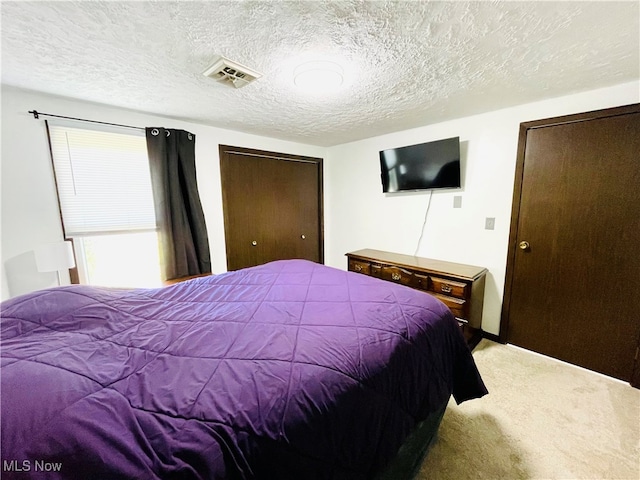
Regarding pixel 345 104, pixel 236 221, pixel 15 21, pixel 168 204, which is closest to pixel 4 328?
pixel 15 21

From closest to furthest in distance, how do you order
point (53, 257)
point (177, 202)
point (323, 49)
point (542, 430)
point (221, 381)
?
point (221, 381) → point (323, 49) → point (542, 430) → point (53, 257) → point (177, 202)

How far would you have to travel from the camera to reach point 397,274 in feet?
8.87

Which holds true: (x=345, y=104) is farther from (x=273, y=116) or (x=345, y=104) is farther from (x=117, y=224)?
(x=117, y=224)

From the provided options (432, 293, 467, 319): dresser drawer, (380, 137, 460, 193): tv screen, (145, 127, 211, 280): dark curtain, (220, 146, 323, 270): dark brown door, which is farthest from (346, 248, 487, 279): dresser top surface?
(145, 127, 211, 280): dark curtain

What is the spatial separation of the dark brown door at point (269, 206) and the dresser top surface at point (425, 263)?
0.99 m

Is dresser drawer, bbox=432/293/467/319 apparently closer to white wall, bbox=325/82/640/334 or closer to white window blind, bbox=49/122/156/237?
white wall, bbox=325/82/640/334

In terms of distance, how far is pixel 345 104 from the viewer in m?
2.14

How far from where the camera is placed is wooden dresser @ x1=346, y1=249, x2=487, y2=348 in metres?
2.25

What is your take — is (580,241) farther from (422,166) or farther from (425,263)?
(422,166)

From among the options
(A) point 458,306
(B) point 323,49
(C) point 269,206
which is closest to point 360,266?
(A) point 458,306

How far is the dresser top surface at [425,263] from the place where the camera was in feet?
7.75

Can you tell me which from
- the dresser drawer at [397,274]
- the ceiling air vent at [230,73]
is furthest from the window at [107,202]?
the dresser drawer at [397,274]

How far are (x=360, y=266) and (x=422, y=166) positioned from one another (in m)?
1.33

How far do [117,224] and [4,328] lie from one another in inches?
57.2
